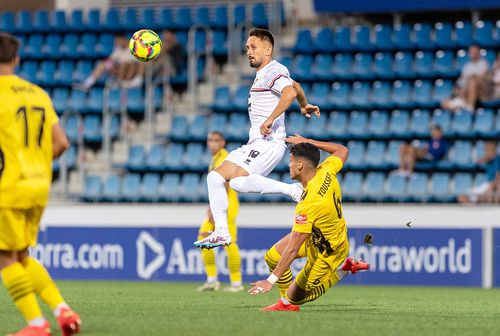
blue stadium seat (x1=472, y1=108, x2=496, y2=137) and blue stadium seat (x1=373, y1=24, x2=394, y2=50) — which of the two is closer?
blue stadium seat (x1=472, y1=108, x2=496, y2=137)

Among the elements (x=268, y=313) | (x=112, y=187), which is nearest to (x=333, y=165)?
(x=268, y=313)

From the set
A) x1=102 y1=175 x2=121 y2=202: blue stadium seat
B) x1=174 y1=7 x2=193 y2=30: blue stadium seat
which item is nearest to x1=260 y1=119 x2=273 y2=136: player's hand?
x1=102 y1=175 x2=121 y2=202: blue stadium seat

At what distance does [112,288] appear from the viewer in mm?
15016

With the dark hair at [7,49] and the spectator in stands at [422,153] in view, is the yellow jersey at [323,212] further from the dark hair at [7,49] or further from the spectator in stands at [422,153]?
the spectator in stands at [422,153]

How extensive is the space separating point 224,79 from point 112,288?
8.00 m

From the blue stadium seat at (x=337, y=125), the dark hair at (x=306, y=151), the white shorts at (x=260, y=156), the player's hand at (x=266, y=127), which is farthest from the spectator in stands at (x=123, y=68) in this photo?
the dark hair at (x=306, y=151)

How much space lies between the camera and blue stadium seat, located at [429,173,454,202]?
17.8 metres

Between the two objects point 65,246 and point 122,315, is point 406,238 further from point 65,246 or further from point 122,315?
point 122,315

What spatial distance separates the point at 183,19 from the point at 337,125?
505cm

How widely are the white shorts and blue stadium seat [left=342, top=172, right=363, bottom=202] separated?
758 cm

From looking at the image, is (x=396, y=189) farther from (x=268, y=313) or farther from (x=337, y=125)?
(x=268, y=313)

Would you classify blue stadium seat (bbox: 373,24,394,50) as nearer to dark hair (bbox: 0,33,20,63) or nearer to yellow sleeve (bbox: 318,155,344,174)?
yellow sleeve (bbox: 318,155,344,174)

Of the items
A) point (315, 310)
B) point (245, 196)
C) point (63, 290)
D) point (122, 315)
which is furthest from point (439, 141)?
point (122, 315)

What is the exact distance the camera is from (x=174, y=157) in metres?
20.2
